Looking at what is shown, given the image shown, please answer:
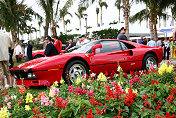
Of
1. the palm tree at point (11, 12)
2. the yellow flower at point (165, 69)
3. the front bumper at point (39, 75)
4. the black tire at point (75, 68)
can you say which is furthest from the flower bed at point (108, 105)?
the palm tree at point (11, 12)

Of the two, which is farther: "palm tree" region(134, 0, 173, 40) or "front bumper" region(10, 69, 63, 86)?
"palm tree" region(134, 0, 173, 40)

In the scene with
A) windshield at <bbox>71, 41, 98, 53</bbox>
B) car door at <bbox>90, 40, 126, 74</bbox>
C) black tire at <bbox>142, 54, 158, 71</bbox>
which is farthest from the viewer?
black tire at <bbox>142, 54, 158, 71</bbox>

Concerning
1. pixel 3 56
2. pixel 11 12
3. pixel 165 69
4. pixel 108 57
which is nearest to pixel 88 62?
pixel 108 57

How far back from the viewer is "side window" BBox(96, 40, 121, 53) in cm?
604

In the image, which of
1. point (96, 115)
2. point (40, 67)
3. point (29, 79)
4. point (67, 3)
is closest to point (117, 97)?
point (96, 115)

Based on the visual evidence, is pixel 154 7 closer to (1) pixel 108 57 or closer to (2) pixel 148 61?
(2) pixel 148 61

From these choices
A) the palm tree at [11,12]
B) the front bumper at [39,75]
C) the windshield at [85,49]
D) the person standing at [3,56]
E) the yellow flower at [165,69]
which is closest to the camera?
the yellow flower at [165,69]

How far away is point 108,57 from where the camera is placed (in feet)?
19.4

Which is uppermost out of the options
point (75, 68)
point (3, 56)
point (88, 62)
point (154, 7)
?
point (154, 7)

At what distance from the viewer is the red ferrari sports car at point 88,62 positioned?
4934 mm

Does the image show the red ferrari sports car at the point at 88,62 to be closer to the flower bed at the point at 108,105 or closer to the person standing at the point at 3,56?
the person standing at the point at 3,56

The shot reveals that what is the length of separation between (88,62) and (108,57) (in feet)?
2.30

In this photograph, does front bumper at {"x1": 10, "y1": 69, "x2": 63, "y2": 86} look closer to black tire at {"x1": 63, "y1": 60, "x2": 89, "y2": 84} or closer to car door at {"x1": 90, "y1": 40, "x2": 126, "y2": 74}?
black tire at {"x1": 63, "y1": 60, "x2": 89, "y2": 84}

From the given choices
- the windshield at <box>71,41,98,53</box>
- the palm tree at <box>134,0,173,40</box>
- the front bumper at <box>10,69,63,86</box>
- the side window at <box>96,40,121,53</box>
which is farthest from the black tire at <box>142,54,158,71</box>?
the palm tree at <box>134,0,173,40</box>
